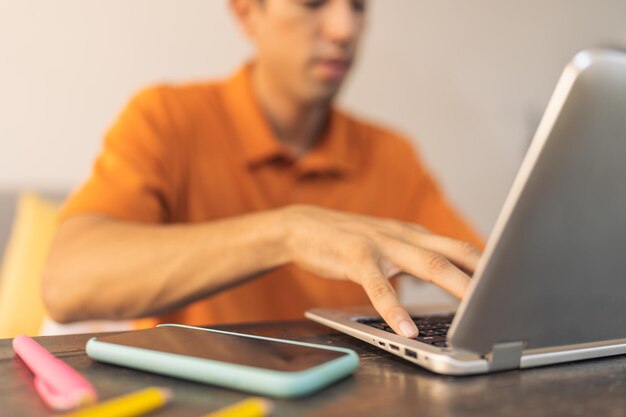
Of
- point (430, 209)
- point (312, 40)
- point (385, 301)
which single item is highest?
point (312, 40)

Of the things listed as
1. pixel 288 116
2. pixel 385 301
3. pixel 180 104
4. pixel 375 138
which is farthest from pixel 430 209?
pixel 385 301

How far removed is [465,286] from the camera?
49 cm

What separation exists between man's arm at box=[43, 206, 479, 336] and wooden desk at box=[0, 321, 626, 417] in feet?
0.45

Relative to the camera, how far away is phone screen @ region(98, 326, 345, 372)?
36 cm

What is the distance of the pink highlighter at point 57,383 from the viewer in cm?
32

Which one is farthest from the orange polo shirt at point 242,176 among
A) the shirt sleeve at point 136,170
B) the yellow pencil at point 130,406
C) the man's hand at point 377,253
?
the yellow pencil at point 130,406

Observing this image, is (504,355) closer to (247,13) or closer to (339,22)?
(339,22)

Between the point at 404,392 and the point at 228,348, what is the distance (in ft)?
0.38

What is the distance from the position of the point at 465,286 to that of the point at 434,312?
13cm

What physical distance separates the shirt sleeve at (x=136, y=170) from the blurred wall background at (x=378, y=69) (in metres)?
0.43

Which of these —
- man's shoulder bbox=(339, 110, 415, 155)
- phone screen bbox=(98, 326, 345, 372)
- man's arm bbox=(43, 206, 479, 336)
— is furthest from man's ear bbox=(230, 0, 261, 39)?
phone screen bbox=(98, 326, 345, 372)

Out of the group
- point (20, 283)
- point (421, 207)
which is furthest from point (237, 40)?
point (20, 283)

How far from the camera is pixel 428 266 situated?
0.52m

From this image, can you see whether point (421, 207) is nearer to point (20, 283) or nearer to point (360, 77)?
point (360, 77)
